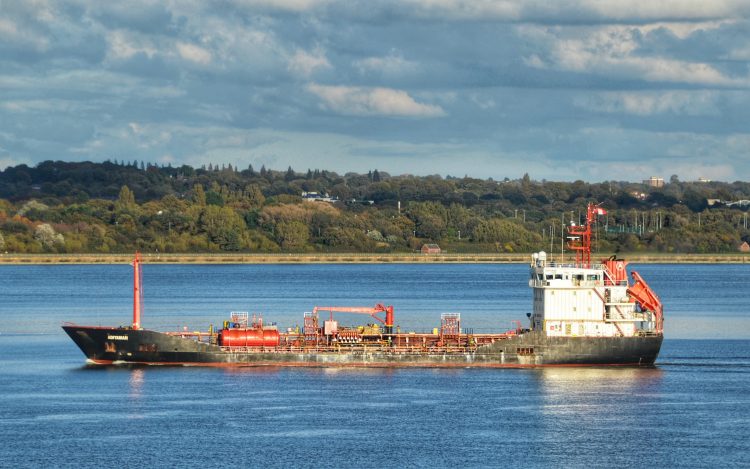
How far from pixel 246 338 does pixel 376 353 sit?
7.47 meters

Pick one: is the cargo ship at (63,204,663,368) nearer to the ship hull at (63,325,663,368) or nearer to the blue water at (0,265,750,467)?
the ship hull at (63,325,663,368)

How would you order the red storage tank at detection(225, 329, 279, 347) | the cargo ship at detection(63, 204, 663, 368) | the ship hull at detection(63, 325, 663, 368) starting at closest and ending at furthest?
the ship hull at detection(63, 325, 663, 368), the cargo ship at detection(63, 204, 663, 368), the red storage tank at detection(225, 329, 279, 347)

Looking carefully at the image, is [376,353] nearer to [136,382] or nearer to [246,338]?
[246,338]

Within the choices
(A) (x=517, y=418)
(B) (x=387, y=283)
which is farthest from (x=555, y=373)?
(B) (x=387, y=283)

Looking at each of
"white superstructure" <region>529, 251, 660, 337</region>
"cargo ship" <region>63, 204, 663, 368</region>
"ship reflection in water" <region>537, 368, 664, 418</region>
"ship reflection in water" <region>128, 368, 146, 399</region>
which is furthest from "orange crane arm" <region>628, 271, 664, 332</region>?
"ship reflection in water" <region>128, 368, 146, 399</region>

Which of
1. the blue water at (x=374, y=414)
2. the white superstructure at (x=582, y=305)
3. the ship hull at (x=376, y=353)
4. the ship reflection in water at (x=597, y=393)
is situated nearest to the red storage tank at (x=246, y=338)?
the ship hull at (x=376, y=353)

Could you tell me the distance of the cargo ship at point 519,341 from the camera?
74.8 m

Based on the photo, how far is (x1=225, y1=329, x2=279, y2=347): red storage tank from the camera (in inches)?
2987

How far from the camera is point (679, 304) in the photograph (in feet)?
445

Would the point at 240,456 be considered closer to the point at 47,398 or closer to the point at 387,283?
the point at 47,398

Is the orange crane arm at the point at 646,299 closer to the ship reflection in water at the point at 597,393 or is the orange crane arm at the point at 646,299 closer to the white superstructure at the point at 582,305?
the white superstructure at the point at 582,305

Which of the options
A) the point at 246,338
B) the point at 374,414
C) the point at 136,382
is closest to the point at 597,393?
the point at 374,414

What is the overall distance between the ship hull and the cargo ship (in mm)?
56

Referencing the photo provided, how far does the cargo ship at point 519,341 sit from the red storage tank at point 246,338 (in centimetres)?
6
